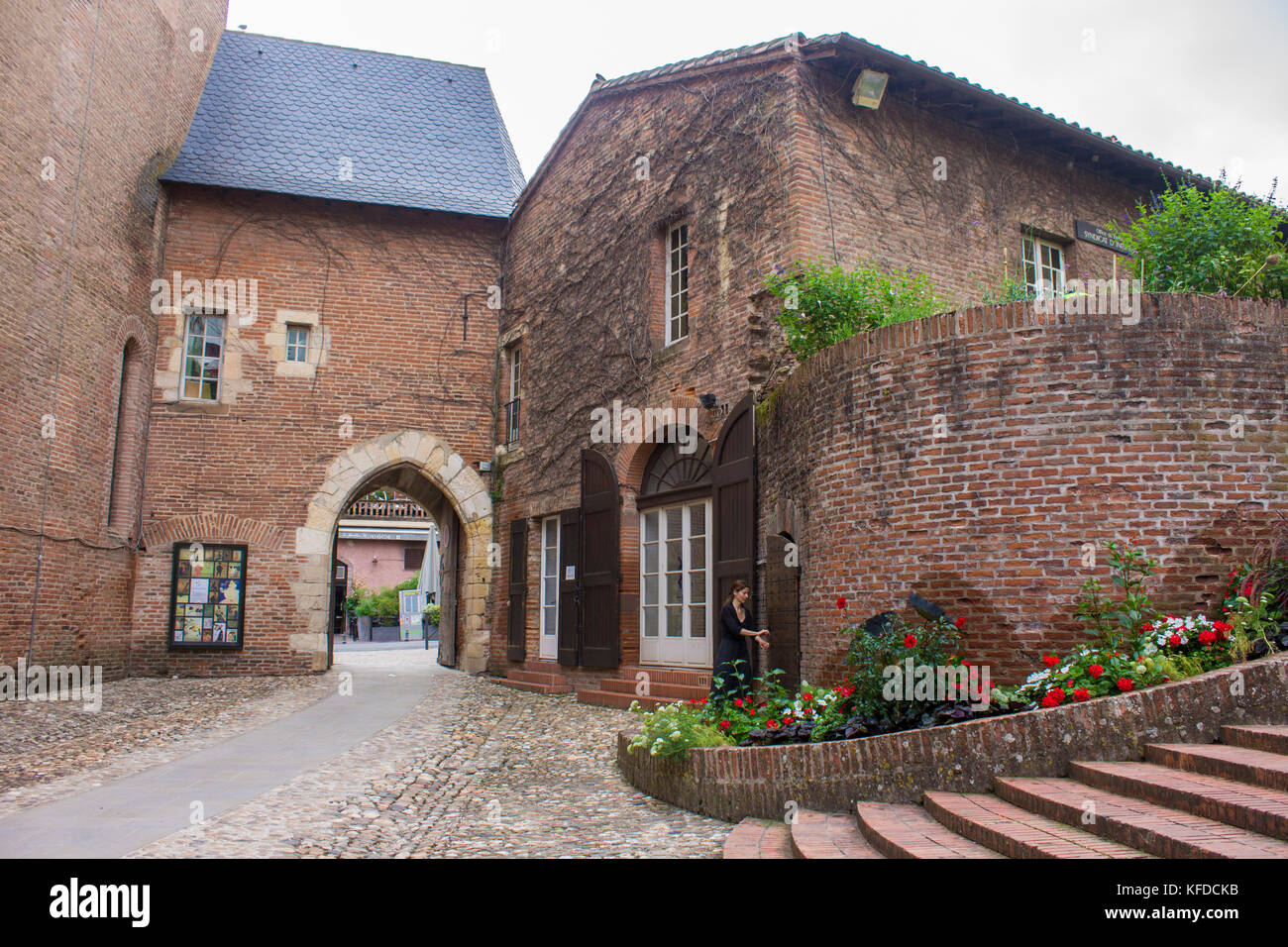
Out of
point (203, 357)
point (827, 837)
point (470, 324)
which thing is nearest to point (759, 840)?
point (827, 837)

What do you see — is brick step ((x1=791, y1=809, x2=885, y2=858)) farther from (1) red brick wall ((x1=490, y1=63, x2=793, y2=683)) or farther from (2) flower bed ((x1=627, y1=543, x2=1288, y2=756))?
(1) red brick wall ((x1=490, y1=63, x2=793, y2=683))

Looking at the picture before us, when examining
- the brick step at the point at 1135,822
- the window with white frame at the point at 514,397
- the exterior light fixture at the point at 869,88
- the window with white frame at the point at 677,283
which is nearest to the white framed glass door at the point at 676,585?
the window with white frame at the point at 677,283

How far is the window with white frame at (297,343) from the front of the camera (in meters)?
15.0

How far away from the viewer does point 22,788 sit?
610 cm

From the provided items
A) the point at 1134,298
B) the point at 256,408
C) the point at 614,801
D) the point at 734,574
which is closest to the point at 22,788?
the point at 614,801

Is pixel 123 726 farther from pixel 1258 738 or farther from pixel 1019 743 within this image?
pixel 1258 738

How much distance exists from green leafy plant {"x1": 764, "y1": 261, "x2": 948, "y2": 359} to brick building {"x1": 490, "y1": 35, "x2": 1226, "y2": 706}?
2.84 feet

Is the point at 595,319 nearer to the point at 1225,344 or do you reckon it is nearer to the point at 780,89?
the point at 780,89

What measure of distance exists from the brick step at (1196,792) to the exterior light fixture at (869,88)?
7.03 meters

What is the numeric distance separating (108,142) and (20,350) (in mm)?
3431

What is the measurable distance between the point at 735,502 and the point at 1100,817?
5693 mm

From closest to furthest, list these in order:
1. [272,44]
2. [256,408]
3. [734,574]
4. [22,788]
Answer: [22,788] < [734,574] < [256,408] < [272,44]

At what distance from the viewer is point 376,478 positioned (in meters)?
15.8

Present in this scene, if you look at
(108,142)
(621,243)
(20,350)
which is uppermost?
(108,142)
